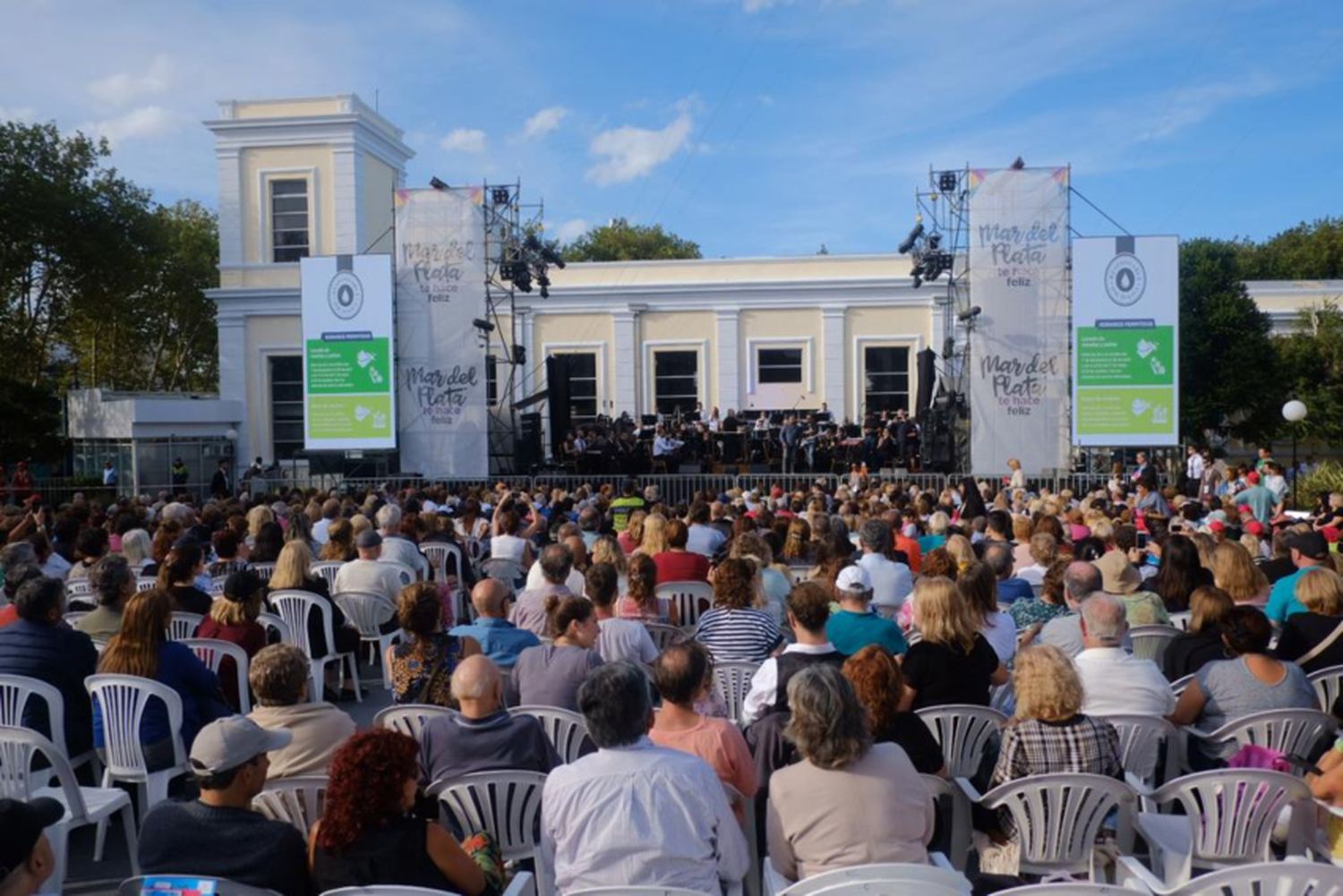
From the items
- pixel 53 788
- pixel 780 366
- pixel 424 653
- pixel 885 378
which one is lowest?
pixel 53 788

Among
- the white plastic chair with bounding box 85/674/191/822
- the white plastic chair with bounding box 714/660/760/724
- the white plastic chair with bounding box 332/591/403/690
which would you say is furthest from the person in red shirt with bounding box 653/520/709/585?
the white plastic chair with bounding box 85/674/191/822

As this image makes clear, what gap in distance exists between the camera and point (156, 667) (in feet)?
14.1

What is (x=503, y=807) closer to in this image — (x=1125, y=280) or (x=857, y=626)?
(x=857, y=626)

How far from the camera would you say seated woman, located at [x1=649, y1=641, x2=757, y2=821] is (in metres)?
3.37

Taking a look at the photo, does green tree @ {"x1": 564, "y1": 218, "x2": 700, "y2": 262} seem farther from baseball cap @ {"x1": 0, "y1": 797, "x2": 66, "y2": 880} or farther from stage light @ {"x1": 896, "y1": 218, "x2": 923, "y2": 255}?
baseball cap @ {"x1": 0, "y1": 797, "x2": 66, "y2": 880}

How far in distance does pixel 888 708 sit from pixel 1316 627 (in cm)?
239

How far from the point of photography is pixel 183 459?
2325 centimetres

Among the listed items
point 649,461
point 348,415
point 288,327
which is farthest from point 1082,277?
point 288,327

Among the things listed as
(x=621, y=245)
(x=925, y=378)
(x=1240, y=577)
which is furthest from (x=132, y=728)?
(x=621, y=245)

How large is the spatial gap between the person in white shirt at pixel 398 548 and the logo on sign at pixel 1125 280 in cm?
1193

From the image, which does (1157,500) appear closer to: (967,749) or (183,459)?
(967,749)

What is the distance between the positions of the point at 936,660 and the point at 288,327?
2429 cm

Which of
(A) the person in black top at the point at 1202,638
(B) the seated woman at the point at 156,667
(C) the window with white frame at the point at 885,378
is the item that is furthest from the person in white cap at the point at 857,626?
(C) the window with white frame at the point at 885,378

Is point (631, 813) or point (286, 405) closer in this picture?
point (631, 813)
